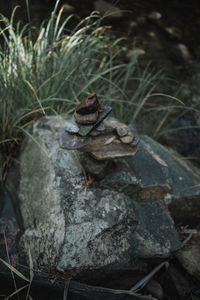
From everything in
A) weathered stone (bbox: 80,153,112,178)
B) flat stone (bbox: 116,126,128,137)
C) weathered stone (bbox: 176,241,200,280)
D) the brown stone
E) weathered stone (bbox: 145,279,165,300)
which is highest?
the brown stone

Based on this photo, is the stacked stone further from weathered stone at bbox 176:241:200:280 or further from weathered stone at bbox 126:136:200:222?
weathered stone at bbox 176:241:200:280

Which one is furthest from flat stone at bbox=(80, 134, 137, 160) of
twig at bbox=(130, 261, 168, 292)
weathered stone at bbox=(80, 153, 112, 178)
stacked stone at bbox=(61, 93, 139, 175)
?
twig at bbox=(130, 261, 168, 292)

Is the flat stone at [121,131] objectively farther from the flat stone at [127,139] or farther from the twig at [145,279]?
the twig at [145,279]

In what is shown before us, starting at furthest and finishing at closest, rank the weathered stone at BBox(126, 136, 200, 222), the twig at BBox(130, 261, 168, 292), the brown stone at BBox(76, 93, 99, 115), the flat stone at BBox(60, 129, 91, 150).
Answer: the weathered stone at BBox(126, 136, 200, 222)
the twig at BBox(130, 261, 168, 292)
the flat stone at BBox(60, 129, 91, 150)
the brown stone at BBox(76, 93, 99, 115)

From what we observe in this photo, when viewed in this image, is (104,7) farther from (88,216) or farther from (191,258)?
(191,258)

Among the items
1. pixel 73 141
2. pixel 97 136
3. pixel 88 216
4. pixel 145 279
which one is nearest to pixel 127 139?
pixel 97 136

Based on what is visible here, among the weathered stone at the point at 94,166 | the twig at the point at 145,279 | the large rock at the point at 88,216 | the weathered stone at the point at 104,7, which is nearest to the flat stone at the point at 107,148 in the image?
the weathered stone at the point at 94,166
